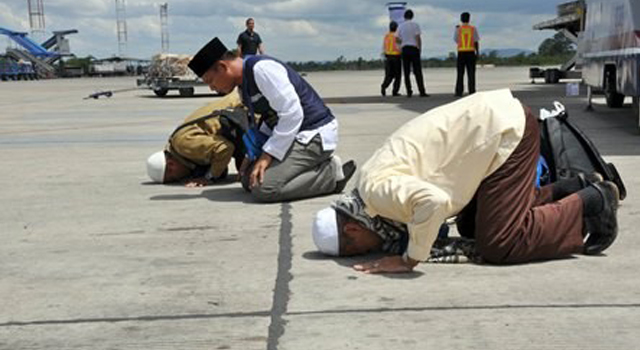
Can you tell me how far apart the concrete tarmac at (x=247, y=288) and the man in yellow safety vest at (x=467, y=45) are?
1198 centimetres

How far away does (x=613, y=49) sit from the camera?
413 inches

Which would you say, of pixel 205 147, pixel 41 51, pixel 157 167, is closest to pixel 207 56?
pixel 205 147

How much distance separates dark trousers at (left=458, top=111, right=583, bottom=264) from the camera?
3908 mm

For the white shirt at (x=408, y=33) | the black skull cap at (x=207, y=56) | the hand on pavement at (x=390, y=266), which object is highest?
the white shirt at (x=408, y=33)

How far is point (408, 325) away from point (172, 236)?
223cm

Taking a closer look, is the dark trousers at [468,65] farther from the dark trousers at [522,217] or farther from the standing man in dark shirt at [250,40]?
the dark trousers at [522,217]

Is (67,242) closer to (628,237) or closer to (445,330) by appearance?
(445,330)

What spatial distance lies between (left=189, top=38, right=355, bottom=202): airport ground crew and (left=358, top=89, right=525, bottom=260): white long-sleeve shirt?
6.86ft

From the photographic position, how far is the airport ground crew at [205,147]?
7031 millimetres

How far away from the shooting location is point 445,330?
3.15 meters

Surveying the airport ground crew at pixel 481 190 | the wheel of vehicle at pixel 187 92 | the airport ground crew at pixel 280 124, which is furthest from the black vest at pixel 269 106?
the wheel of vehicle at pixel 187 92

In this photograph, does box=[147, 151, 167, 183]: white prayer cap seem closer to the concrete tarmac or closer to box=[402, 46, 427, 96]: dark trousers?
the concrete tarmac

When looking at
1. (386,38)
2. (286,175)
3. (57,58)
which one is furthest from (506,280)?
(57,58)

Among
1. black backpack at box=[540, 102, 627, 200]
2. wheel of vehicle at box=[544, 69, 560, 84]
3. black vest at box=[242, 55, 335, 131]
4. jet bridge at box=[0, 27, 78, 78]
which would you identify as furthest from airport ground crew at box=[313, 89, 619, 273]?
jet bridge at box=[0, 27, 78, 78]
